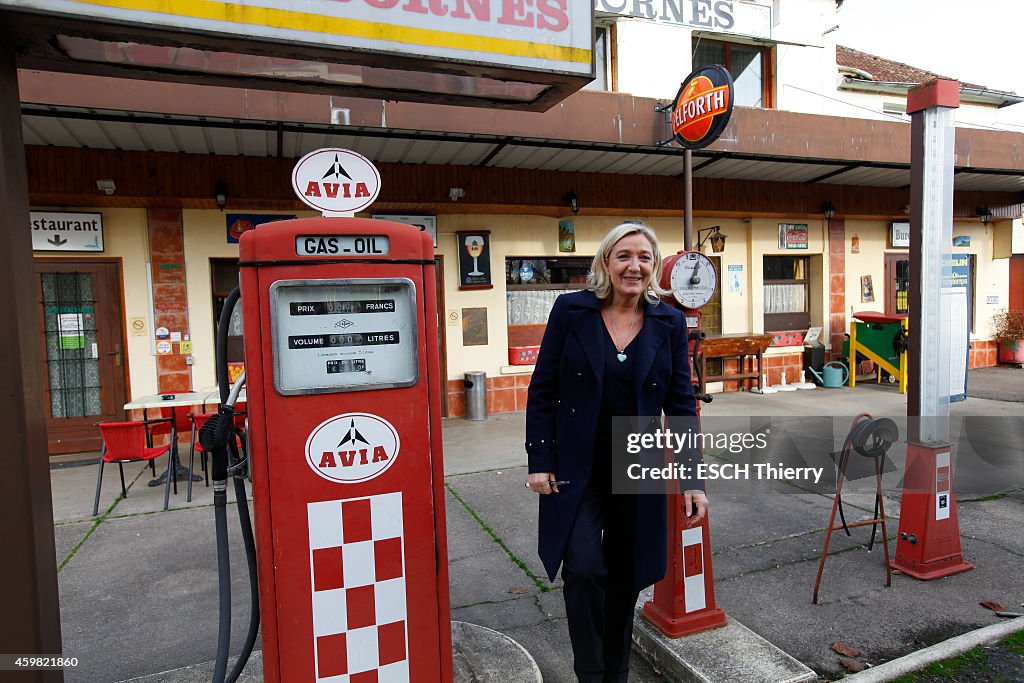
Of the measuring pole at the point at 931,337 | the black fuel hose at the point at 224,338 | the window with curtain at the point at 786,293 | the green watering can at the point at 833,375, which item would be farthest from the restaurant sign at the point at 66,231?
the green watering can at the point at 833,375

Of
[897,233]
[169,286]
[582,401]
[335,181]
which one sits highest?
[897,233]

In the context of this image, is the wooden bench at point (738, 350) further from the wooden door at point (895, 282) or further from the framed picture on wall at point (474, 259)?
the framed picture on wall at point (474, 259)

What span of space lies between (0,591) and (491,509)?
145 inches

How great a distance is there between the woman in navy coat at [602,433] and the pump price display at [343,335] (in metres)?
Answer: 0.56

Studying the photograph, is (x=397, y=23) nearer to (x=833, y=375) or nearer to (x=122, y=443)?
(x=122, y=443)

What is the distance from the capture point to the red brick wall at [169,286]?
24.5ft

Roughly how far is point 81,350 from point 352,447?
689 cm

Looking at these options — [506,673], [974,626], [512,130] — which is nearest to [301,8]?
[506,673]

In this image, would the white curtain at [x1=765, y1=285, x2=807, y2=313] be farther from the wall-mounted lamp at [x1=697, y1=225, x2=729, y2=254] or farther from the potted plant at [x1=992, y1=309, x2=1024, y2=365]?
the potted plant at [x1=992, y1=309, x2=1024, y2=365]

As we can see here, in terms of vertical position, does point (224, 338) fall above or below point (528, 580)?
above

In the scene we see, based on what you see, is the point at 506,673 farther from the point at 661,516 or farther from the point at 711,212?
the point at 711,212

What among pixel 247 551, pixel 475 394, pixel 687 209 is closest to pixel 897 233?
pixel 475 394

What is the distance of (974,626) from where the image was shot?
10.3 feet

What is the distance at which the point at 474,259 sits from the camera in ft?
29.1
